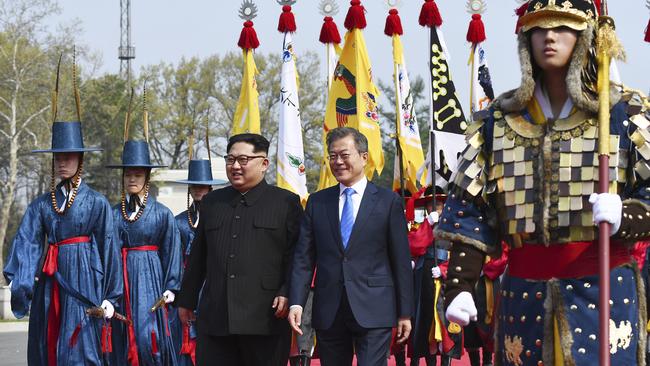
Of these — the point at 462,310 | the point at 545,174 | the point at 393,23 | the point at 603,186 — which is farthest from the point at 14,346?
the point at 603,186

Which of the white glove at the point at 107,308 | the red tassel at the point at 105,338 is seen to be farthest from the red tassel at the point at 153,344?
the white glove at the point at 107,308

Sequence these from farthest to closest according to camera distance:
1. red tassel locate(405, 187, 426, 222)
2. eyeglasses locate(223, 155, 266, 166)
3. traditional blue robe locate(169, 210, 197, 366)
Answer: red tassel locate(405, 187, 426, 222)
traditional blue robe locate(169, 210, 197, 366)
eyeglasses locate(223, 155, 266, 166)

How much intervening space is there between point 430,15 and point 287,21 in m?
1.85

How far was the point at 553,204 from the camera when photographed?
16.1 feet

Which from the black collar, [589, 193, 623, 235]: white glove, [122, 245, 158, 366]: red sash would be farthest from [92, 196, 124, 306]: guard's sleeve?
[589, 193, 623, 235]: white glove

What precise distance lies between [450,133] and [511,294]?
8.23 metres

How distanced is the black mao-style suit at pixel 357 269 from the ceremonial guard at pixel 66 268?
2.72 meters

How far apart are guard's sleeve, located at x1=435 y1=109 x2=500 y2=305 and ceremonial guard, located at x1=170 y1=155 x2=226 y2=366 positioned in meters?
5.95

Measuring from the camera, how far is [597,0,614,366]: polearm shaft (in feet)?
15.0

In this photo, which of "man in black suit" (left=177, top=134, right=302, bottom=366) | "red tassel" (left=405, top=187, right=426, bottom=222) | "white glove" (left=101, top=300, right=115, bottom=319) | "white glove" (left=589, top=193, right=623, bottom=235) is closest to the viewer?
"white glove" (left=589, top=193, right=623, bottom=235)

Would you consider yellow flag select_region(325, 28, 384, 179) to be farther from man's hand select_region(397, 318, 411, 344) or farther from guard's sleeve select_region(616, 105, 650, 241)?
guard's sleeve select_region(616, 105, 650, 241)

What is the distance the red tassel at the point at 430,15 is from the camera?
14062 mm

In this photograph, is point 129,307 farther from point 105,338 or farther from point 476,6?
point 476,6

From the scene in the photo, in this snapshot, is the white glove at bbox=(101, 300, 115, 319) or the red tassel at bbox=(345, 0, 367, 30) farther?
the red tassel at bbox=(345, 0, 367, 30)
